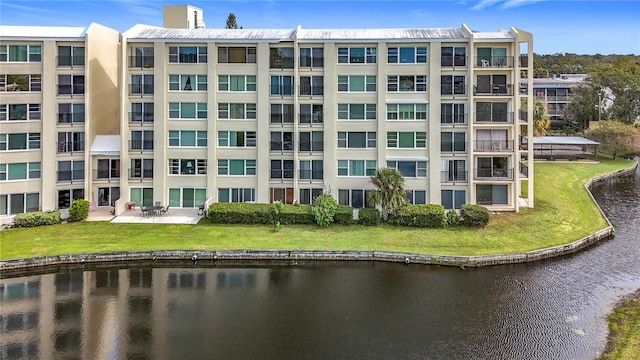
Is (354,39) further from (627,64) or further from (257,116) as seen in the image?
(627,64)

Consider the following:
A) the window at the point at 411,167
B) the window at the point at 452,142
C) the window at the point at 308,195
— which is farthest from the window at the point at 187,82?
the window at the point at 452,142

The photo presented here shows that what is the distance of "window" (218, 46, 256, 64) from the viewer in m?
42.3

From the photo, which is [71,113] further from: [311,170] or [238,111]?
[311,170]

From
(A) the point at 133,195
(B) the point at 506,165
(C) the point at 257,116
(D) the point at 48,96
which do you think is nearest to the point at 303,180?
(C) the point at 257,116

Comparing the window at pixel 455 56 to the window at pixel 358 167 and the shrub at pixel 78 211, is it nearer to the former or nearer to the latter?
the window at pixel 358 167

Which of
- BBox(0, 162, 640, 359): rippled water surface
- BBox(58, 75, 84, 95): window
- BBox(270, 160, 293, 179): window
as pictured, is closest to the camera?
BBox(0, 162, 640, 359): rippled water surface

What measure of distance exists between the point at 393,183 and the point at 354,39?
12.9 metres

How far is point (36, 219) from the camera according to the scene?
37250 mm

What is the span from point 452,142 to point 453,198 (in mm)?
4751

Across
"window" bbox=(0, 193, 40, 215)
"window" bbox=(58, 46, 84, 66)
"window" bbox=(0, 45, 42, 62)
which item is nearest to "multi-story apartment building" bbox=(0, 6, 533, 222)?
"window" bbox=(58, 46, 84, 66)

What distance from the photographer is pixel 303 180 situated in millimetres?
42344

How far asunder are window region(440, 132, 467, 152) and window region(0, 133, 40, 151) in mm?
33560

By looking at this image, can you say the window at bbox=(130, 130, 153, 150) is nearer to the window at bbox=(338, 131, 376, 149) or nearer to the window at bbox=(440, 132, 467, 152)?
the window at bbox=(338, 131, 376, 149)

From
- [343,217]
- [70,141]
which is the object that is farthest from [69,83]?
[343,217]
